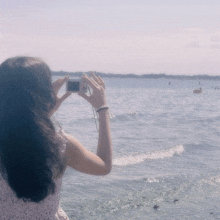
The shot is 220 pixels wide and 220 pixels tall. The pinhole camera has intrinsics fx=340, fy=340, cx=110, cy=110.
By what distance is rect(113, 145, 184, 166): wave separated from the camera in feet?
45.2

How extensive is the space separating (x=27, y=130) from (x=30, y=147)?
0.27 feet

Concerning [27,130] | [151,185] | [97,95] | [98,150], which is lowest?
[151,185]

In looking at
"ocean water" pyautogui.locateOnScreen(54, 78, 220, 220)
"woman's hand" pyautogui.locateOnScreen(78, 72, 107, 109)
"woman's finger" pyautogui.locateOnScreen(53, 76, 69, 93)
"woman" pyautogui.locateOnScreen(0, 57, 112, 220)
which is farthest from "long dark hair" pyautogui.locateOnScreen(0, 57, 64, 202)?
"ocean water" pyautogui.locateOnScreen(54, 78, 220, 220)

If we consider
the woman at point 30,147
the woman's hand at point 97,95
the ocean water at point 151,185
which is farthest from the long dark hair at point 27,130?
the ocean water at point 151,185

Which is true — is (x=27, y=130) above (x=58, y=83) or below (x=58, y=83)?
below

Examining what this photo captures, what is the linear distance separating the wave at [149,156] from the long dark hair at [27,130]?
38.8ft

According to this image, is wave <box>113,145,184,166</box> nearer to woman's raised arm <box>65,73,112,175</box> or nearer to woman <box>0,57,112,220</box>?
woman's raised arm <box>65,73,112,175</box>

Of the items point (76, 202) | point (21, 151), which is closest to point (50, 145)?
point (21, 151)

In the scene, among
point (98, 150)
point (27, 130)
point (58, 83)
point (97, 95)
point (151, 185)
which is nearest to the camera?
point (27, 130)

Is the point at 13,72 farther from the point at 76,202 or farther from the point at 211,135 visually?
the point at 211,135

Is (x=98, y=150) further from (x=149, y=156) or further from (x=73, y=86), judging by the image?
(x=149, y=156)

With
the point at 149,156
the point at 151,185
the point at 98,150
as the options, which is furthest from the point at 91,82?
the point at 149,156

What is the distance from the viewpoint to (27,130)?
157 centimetres

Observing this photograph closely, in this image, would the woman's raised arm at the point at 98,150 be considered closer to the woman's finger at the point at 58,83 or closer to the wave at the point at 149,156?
the woman's finger at the point at 58,83
